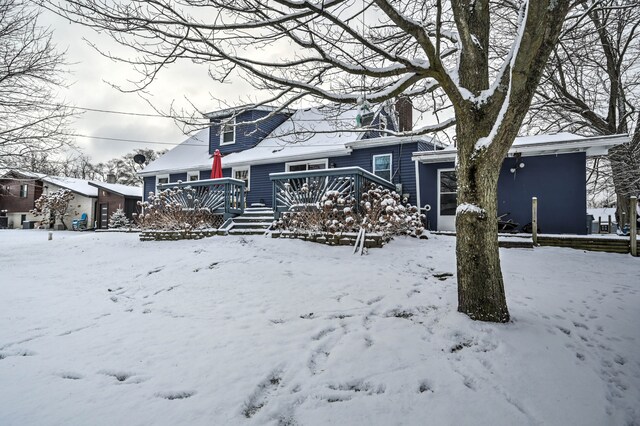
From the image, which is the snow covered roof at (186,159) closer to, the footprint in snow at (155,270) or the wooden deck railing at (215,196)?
the wooden deck railing at (215,196)

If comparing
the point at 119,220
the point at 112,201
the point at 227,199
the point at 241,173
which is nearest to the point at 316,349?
the point at 227,199

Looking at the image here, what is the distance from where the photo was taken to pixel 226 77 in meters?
4.38

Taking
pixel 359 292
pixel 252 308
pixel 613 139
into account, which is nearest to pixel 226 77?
pixel 252 308

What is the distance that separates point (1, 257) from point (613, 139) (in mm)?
16358

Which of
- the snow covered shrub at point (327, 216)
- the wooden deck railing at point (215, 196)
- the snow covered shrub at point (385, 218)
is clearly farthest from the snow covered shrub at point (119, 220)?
the snow covered shrub at point (385, 218)

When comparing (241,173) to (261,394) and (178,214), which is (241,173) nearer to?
(178,214)

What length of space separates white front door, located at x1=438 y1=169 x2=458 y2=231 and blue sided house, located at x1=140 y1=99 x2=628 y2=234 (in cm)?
3

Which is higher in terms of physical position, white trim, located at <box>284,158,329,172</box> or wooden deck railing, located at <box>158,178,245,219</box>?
white trim, located at <box>284,158,329,172</box>

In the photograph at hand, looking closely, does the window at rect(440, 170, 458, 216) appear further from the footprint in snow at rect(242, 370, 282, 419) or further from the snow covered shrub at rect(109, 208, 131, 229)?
the snow covered shrub at rect(109, 208, 131, 229)

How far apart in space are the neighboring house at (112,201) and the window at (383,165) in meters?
19.7

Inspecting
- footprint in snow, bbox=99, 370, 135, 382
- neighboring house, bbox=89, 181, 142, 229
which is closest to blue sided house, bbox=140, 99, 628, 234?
footprint in snow, bbox=99, 370, 135, 382

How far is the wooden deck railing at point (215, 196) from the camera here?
9.65 metres

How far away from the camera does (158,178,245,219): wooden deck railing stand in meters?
9.65

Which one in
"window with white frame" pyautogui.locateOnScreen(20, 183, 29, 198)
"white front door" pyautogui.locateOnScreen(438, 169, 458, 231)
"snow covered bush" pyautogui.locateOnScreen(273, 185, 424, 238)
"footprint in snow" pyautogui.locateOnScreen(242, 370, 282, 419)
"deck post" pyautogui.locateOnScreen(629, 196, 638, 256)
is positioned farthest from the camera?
"window with white frame" pyautogui.locateOnScreen(20, 183, 29, 198)
